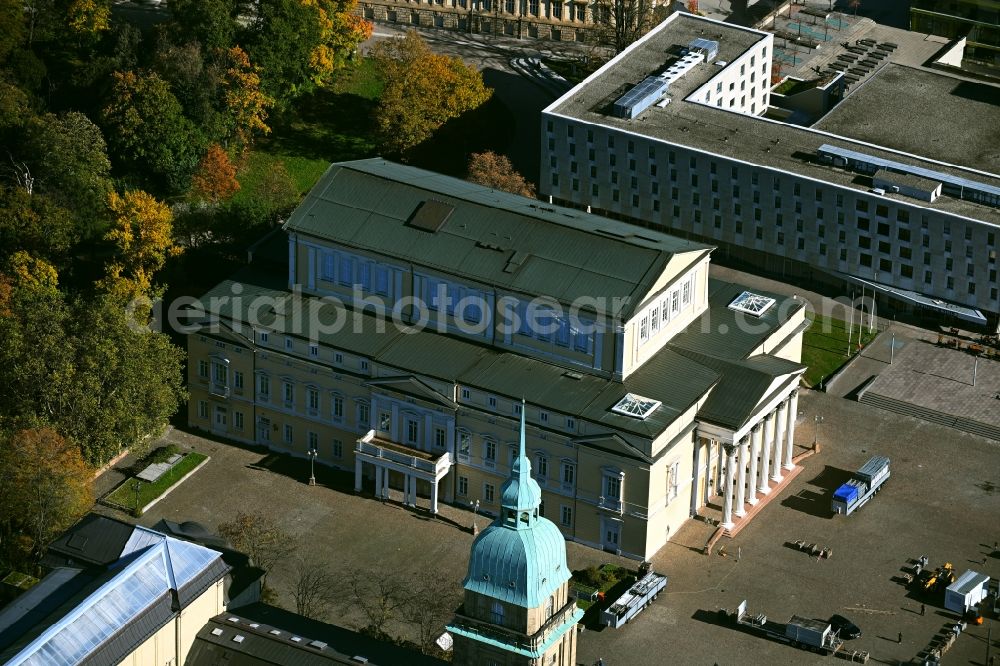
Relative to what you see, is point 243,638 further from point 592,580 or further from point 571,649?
point 592,580

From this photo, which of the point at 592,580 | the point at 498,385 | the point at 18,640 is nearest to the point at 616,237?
the point at 498,385

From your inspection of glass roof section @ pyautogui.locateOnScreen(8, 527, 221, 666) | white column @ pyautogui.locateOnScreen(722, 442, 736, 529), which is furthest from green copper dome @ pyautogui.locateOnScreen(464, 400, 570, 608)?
white column @ pyautogui.locateOnScreen(722, 442, 736, 529)

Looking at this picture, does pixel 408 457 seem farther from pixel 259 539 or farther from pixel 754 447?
pixel 754 447

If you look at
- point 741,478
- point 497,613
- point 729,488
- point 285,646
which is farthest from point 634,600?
point 285,646

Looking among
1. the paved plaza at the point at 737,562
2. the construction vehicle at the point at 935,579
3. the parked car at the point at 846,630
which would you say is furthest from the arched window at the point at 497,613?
the construction vehicle at the point at 935,579

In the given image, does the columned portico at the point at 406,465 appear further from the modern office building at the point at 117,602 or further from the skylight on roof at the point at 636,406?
the modern office building at the point at 117,602

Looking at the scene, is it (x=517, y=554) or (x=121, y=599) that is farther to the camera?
(x=121, y=599)
